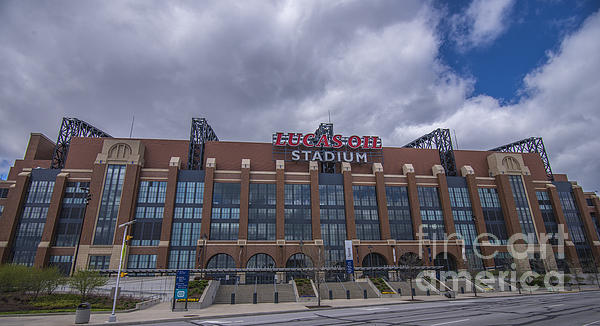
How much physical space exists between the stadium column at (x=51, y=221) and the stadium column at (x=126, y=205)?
11009 millimetres

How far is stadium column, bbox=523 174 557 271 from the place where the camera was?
6450 cm

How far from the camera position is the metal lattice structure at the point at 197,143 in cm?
7000

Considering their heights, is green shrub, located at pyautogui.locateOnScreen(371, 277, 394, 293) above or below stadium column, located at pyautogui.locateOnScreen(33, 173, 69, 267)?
below

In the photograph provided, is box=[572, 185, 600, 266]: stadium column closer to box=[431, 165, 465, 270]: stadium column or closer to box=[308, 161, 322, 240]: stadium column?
box=[431, 165, 465, 270]: stadium column

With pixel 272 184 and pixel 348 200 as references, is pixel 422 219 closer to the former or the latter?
pixel 348 200

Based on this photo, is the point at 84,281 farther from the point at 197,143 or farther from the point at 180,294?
the point at 197,143

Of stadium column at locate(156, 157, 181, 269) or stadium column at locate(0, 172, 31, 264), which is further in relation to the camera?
stadium column at locate(156, 157, 181, 269)

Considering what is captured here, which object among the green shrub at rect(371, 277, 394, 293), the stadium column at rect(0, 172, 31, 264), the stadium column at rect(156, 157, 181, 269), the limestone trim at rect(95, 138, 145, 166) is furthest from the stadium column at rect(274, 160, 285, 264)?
the stadium column at rect(0, 172, 31, 264)

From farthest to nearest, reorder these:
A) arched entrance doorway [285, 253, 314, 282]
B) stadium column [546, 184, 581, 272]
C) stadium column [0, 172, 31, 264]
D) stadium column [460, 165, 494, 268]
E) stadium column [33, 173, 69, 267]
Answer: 1. stadium column [546, 184, 581, 272]
2. stadium column [460, 165, 494, 268]
3. arched entrance doorway [285, 253, 314, 282]
4. stadium column [0, 172, 31, 264]
5. stadium column [33, 173, 69, 267]

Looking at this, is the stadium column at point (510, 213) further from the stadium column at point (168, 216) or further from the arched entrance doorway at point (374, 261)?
the stadium column at point (168, 216)

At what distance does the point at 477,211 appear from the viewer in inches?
2739

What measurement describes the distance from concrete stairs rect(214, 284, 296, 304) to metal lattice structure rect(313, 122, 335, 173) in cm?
3507

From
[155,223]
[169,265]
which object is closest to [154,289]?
[169,265]

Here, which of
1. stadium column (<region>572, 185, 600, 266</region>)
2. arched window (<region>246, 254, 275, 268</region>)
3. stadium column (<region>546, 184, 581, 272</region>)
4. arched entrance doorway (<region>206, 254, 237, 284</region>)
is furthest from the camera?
stadium column (<region>572, 185, 600, 266</region>)
